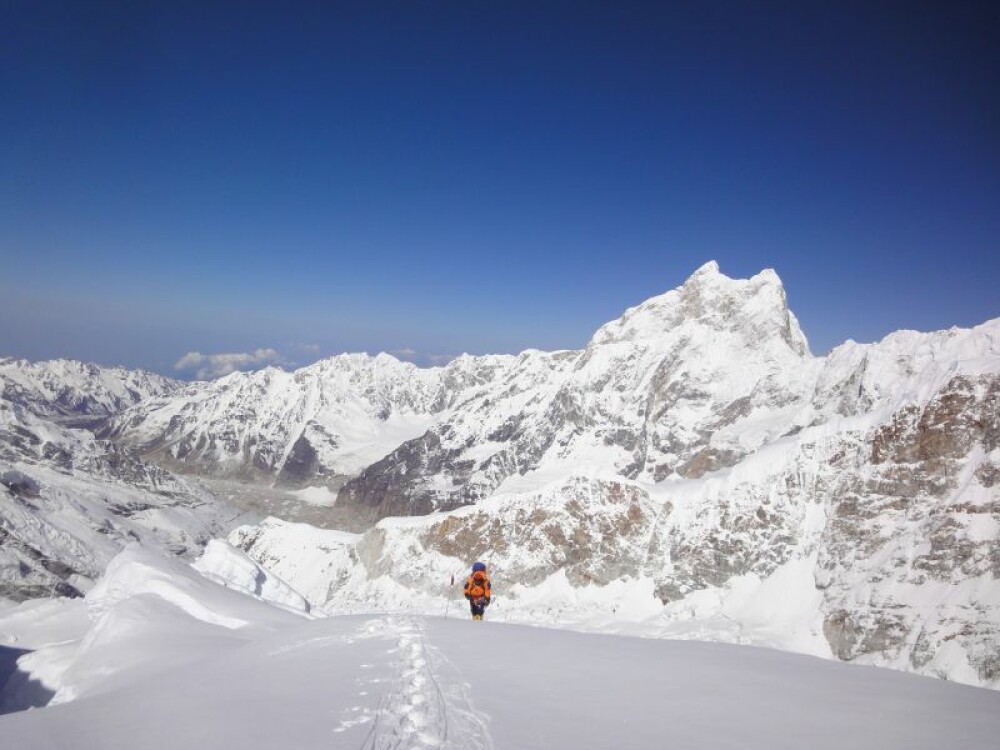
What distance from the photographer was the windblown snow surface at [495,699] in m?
8.13

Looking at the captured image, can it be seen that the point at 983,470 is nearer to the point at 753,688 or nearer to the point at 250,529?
the point at 753,688

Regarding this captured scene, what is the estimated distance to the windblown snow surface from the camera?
320 inches

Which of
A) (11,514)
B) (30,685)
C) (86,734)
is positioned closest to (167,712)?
(86,734)

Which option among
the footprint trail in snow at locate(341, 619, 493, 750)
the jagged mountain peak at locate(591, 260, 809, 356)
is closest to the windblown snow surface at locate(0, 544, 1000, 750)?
the footprint trail in snow at locate(341, 619, 493, 750)

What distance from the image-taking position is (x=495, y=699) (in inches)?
387

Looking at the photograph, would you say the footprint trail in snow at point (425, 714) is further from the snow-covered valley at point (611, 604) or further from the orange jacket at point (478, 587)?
the orange jacket at point (478, 587)

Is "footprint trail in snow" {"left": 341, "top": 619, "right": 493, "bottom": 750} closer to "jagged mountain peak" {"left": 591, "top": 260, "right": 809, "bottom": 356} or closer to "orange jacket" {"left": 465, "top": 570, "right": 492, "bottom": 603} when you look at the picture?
"orange jacket" {"left": 465, "top": 570, "right": 492, "bottom": 603}

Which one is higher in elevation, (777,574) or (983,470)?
(983,470)

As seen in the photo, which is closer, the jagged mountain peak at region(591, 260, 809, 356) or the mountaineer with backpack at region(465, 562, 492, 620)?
the mountaineer with backpack at region(465, 562, 492, 620)

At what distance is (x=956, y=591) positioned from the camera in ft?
134

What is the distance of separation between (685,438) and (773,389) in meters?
23.2

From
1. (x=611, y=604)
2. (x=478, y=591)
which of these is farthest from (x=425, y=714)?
(x=611, y=604)

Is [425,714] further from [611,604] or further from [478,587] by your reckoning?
[611,604]

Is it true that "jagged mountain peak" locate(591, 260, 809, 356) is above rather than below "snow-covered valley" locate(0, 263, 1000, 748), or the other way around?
above
